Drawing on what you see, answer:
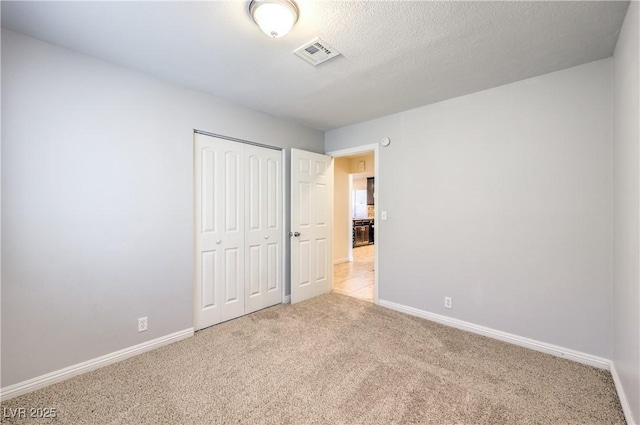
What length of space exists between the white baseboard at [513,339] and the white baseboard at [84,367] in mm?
2478

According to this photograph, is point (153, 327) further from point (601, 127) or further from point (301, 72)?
point (601, 127)

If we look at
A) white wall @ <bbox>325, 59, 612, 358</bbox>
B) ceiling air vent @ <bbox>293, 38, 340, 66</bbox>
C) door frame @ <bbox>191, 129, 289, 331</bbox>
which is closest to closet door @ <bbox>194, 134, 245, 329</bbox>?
door frame @ <bbox>191, 129, 289, 331</bbox>

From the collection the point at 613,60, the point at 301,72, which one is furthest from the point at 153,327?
the point at 613,60

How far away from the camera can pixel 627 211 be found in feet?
5.37

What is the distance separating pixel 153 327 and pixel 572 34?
3929 millimetres

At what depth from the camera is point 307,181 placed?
12.2ft

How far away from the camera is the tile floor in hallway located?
4.00 metres

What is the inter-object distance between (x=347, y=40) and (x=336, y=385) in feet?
7.98

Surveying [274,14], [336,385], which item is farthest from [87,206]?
[336,385]

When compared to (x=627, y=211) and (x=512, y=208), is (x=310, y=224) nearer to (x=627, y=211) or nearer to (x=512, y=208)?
(x=512, y=208)

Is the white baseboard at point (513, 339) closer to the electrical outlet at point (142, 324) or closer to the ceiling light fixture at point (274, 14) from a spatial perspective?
the electrical outlet at point (142, 324)

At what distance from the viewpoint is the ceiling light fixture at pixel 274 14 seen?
1.50 m

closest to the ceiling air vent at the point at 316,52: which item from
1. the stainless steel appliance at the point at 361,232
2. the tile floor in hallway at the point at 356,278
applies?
the tile floor in hallway at the point at 356,278


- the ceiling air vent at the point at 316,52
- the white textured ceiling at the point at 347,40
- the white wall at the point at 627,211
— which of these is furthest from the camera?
the ceiling air vent at the point at 316,52
